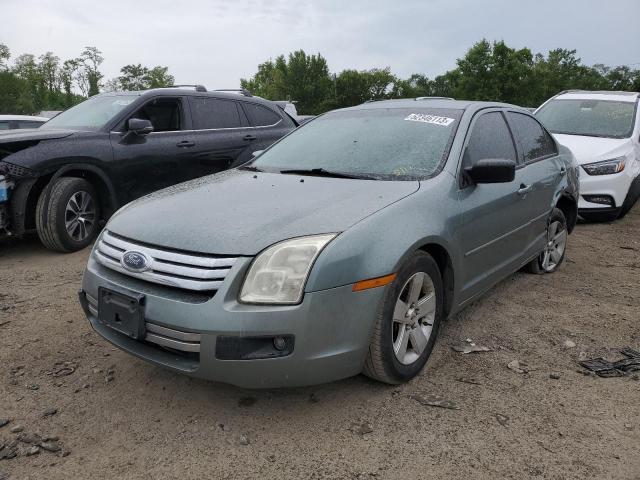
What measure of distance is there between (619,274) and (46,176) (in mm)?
5492

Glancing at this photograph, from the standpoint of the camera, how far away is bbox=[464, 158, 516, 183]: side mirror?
3129 millimetres

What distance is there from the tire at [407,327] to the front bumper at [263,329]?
0.09m

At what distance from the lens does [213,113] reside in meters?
6.66

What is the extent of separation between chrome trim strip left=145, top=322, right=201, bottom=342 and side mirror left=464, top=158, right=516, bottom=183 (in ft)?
6.19

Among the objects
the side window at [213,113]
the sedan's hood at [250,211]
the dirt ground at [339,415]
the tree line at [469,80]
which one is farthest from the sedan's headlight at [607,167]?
the tree line at [469,80]

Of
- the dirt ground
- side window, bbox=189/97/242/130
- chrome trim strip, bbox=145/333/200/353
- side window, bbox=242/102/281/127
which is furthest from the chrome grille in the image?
side window, bbox=242/102/281/127

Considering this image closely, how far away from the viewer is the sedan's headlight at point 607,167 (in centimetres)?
687

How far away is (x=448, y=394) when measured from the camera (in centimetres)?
283

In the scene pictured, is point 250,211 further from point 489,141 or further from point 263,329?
point 489,141

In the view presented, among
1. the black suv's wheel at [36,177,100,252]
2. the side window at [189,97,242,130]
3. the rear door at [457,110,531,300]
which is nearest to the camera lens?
the rear door at [457,110,531,300]

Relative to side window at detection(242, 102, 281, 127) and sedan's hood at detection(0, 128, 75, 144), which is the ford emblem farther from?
side window at detection(242, 102, 281, 127)

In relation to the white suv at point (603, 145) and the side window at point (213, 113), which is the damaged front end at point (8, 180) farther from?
the white suv at point (603, 145)

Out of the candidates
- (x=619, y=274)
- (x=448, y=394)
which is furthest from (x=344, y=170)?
(x=619, y=274)

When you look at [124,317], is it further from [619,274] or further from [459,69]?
[459,69]
